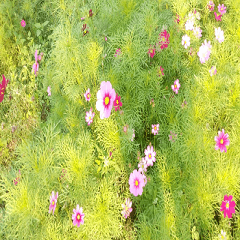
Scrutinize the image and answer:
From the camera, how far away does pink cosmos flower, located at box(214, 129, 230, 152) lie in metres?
1.29

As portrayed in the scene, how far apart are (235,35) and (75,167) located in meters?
1.33

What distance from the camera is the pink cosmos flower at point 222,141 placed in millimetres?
1290

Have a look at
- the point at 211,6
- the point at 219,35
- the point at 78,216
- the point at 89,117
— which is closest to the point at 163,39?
the point at 219,35

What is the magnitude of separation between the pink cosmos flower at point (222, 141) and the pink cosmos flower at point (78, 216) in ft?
2.48

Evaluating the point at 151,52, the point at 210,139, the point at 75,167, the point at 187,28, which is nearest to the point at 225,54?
the point at 187,28

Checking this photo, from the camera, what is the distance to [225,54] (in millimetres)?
1573

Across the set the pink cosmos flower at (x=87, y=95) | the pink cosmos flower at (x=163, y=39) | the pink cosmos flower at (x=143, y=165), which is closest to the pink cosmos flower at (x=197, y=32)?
the pink cosmos flower at (x=163, y=39)

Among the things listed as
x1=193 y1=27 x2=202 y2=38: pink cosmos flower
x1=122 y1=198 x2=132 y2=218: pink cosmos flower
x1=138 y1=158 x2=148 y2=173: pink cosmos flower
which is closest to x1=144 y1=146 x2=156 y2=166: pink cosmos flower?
x1=138 y1=158 x2=148 y2=173: pink cosmos flower

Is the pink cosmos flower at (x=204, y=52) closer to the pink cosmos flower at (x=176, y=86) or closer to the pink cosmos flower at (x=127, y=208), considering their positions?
the pink cosmos flower at (x=176, y=86)

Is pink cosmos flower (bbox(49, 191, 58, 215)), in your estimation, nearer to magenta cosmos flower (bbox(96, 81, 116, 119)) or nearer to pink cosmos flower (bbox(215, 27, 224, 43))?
magenta cosmos flower (bbox(96, 81, 116, 119))

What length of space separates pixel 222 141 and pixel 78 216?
0.83m

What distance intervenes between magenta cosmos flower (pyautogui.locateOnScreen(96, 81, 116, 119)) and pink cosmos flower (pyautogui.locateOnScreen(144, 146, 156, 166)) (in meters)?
0.34

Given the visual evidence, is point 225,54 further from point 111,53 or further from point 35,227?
point 35,227

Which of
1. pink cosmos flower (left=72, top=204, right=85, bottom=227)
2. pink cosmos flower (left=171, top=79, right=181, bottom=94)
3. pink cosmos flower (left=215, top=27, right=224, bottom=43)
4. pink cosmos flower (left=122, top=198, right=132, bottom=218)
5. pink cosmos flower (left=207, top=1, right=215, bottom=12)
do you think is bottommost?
pink cosmos flower (left=122, top=198, right=132, bottom=218)
